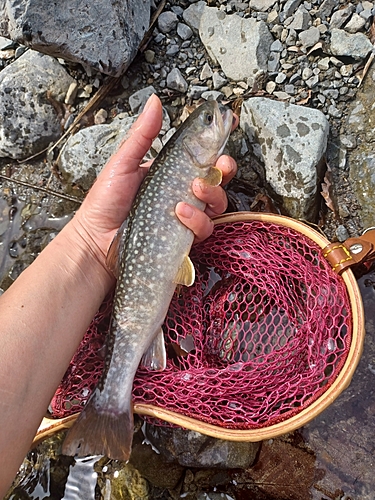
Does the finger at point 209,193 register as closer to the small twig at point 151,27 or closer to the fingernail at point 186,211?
the fingernail at point 186,211

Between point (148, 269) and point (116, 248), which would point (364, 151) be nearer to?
point (148, 269)

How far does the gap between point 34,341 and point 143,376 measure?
714mm

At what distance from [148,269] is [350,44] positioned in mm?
2432

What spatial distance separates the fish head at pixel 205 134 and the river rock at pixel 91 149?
1.00 m

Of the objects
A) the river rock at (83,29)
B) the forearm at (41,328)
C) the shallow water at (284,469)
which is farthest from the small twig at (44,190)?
the shallow water at (284,469)

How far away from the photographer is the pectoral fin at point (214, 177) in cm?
298

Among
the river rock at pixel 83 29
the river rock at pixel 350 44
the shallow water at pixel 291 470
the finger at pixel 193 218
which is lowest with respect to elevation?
the shallow water at pixel 291 470

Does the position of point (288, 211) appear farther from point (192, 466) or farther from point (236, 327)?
point (192, 466)

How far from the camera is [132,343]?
2797mm

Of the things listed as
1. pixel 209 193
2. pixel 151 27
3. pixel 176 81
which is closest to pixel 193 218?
pixel 209 193

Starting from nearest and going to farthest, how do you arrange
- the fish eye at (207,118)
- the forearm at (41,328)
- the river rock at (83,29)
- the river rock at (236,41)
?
the forearm at (41,328), the fish eye at (207,118), the river rock at (83,29), the river rock at (236,41)

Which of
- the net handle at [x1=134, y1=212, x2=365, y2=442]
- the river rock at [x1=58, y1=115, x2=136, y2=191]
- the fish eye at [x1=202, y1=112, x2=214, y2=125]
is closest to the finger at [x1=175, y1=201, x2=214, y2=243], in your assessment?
the fish eye at [x1=202, y1=112, x2=214, y2=125]

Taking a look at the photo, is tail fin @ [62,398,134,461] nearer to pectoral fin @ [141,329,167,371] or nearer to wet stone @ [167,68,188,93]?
pectoral fin @ [141,329,167,371]

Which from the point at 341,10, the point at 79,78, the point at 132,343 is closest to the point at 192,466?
the point at 132,343
